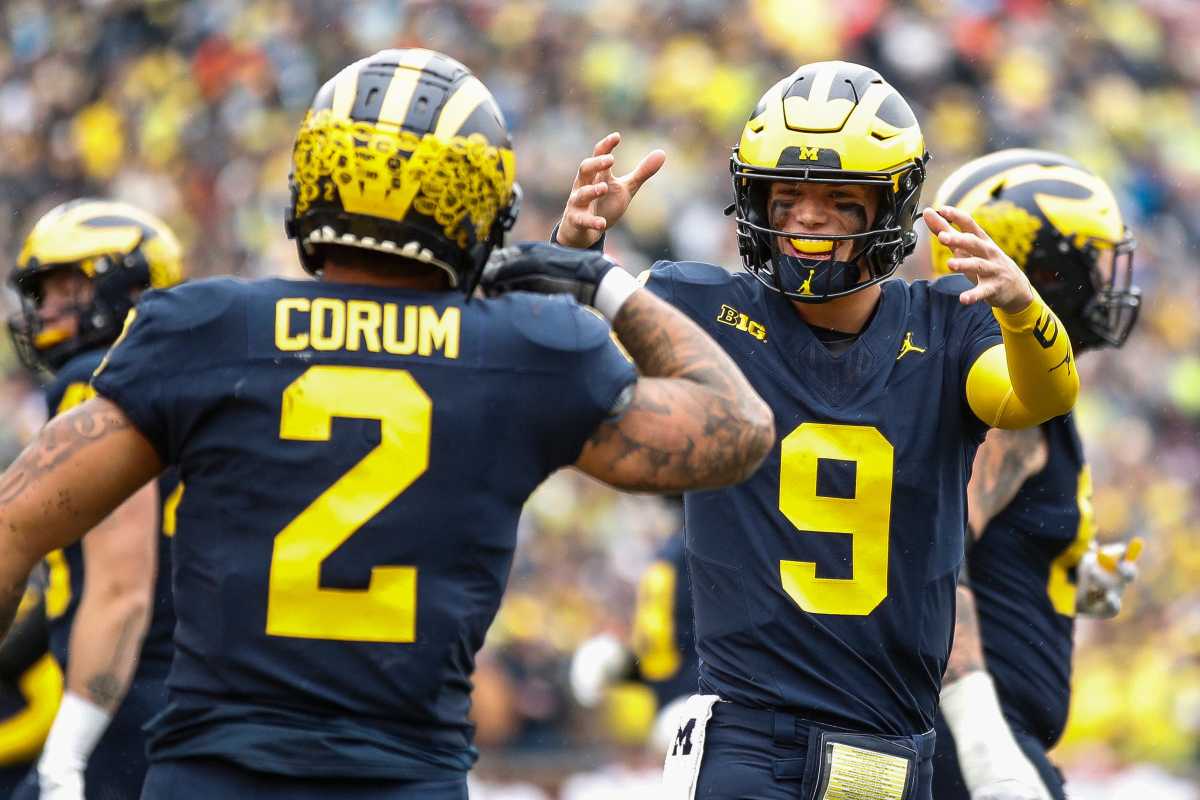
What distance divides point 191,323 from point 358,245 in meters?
0.30

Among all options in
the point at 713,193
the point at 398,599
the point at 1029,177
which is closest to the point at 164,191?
the point at 713,193

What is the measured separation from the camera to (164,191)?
1266 centimetres

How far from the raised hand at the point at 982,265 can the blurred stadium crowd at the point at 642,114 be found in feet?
22.4

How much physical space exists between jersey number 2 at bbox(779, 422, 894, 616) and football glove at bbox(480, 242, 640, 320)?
878mm

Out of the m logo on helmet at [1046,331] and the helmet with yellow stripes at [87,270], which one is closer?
the m logo on helmet at [1046,331]

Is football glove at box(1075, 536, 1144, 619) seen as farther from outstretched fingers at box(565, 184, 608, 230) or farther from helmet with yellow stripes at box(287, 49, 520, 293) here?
helmet with yellow stripes at box(287, 49, 520, 293)

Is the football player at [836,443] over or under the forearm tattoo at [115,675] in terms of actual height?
over

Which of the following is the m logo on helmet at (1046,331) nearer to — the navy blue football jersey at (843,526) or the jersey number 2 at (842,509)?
the navy blue football jersey at (843,526)

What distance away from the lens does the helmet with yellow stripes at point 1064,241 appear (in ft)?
16.5

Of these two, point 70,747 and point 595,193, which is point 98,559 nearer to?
point 70,747

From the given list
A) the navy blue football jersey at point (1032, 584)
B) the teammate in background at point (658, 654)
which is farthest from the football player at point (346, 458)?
the teammate in background at point (658, 654)

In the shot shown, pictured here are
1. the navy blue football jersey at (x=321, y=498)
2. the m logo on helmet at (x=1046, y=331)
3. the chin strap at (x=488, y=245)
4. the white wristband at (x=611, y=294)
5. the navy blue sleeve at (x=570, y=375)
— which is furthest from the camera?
the m logo on helmet at (x=1046, y=331)

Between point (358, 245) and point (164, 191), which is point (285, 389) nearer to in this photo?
point (358, 245)

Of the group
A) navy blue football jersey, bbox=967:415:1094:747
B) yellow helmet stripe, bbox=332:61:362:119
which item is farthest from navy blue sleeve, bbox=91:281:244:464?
navy blue football jersey, bbox=967:415:1094:747
